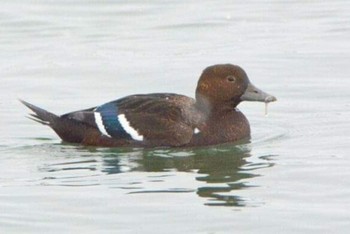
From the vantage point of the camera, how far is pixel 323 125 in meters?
16.0

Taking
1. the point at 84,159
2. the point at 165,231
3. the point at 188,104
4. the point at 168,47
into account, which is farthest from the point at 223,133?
the point at 168,47

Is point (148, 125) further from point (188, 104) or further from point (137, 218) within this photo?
point (137, 218)

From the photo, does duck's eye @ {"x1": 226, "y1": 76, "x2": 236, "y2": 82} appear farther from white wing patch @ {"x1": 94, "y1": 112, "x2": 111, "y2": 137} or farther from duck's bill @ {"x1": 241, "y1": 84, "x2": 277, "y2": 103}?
A: white wing patch @ {"x1": 94, "y1": 112, "x2": 111, "y2": 137}

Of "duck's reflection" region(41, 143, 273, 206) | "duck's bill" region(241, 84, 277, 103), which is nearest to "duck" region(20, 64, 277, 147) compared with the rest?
"duck's bill" region(241, 84, 277, 103)

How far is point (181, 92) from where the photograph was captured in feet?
59.5

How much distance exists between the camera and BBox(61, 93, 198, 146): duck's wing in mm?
15195

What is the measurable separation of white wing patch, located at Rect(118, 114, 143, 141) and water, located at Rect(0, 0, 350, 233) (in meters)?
0.23

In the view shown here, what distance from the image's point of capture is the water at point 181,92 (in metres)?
12.2

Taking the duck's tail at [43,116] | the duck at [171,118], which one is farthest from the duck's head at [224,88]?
the duck's tail at [43,116]

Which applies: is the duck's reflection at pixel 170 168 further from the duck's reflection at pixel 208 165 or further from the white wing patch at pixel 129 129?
the white wing patch at pixel 129 129

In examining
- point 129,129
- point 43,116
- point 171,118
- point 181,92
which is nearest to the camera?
point 171,118

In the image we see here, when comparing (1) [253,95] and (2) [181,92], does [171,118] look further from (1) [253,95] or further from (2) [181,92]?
(2) [181,92]

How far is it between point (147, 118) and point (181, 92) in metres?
2.86

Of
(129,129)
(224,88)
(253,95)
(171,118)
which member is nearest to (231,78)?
(224,88)
